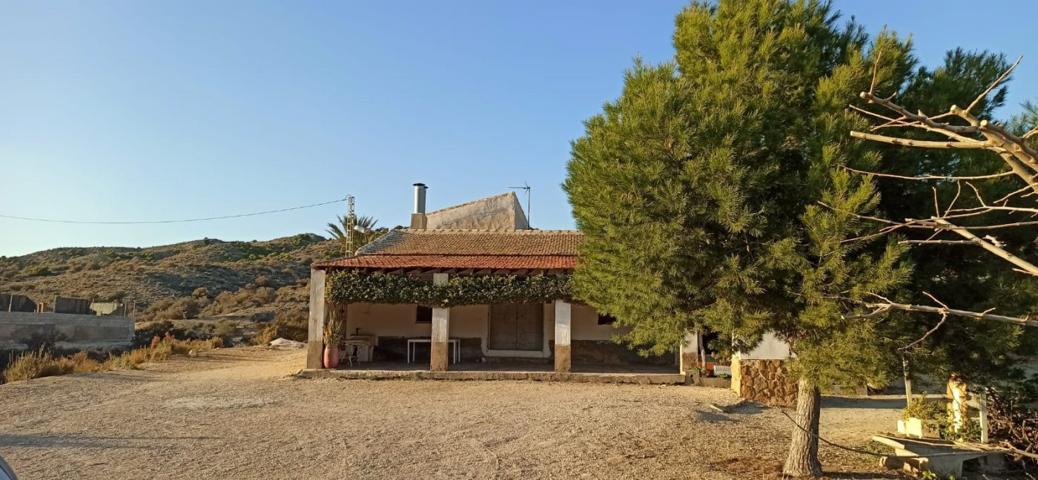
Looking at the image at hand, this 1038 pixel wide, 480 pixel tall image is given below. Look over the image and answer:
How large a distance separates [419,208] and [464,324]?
6694 millimetres

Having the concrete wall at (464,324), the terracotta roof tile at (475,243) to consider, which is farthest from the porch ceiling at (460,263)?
the concrete wall at (464,324)

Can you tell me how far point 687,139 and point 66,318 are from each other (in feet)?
75.5

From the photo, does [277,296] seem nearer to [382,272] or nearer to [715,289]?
[382,272]

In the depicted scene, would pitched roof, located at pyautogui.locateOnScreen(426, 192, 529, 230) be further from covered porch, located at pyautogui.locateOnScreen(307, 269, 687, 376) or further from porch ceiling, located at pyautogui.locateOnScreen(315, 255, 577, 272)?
porch ceiling, located at pyautogui.locateOnScreen(315, 255, 577, 272)

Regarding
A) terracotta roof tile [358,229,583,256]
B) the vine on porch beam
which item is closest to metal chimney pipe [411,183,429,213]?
terracotta roof tile [358,229,583,256]

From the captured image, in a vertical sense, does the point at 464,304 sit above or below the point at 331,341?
above

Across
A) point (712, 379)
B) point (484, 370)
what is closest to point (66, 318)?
point (484, 370)

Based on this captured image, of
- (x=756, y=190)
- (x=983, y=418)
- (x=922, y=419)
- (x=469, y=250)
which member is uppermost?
(x=469, y=250)

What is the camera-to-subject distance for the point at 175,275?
44.2m

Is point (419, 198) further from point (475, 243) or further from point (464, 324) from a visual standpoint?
point (464, 324)

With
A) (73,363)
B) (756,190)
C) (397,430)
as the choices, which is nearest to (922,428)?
(756,190)

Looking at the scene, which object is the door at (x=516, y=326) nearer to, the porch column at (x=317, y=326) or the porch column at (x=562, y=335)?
the porch column at (x=562, y=335)

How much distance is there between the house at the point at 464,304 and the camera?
1421cm

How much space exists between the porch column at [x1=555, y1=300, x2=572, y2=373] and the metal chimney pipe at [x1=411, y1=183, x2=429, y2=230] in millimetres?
9467
